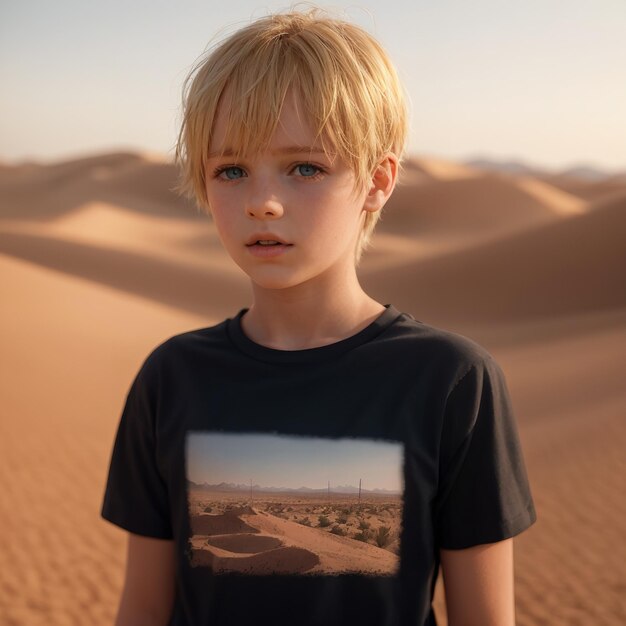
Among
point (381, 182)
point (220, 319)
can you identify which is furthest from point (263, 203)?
point (220, 319)

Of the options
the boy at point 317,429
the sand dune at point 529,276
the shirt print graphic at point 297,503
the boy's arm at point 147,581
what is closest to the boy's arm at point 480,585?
the boy at point 317,429

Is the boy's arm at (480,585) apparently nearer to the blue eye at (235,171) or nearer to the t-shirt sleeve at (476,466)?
the t-shirt sleeve at (476,466)

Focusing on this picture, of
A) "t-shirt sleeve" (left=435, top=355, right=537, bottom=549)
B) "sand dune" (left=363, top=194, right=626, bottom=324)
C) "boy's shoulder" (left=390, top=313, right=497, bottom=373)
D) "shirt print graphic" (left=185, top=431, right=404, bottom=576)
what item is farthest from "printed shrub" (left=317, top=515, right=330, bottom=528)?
"sand dune" (left=363, top=194, right=626, bottom=324)

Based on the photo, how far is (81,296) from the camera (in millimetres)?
16328

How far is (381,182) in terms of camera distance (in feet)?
6.09

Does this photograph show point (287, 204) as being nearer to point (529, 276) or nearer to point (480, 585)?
point (480, 585)

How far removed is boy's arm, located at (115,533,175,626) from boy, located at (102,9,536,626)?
85 millimetres

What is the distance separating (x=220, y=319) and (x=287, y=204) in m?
16.0

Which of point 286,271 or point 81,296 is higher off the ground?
point 81,296

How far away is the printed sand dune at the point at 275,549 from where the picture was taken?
1642mm

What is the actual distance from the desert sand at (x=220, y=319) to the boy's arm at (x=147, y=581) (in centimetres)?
20

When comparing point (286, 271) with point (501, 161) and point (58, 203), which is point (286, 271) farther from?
point (501, 161)

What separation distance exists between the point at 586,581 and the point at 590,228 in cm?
1435

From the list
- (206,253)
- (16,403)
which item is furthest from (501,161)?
(16,403)
